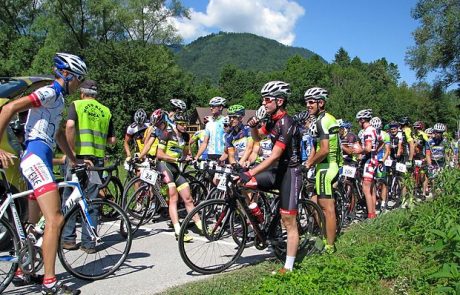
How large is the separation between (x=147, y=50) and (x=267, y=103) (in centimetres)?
3191

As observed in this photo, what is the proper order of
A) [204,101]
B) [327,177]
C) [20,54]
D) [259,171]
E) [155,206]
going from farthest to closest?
[204,101]
[20,54]
[155,206]
[327,177]
[259,171]

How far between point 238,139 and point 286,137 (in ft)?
13.6

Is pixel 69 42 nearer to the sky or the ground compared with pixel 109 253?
nearer to the sky

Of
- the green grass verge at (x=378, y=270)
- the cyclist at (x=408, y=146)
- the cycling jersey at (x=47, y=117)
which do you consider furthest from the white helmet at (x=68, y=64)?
the cyclist at (x=408, y=146)

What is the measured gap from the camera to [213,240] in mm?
5863

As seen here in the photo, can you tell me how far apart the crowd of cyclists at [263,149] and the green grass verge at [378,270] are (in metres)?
0.47

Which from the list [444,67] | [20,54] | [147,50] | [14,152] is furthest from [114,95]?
[14,152]

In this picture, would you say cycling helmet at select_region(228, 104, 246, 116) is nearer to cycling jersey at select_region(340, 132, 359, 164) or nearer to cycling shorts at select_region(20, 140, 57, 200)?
cycling jersey at select_region(340, 132, 359, 164)

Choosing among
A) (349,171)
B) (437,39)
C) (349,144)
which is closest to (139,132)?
(349,144)

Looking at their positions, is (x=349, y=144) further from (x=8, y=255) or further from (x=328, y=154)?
(x=8, y=255)

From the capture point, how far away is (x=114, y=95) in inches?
1284

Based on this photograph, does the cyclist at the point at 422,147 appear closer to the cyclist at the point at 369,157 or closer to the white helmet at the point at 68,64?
the cyclist at the point at 369,157

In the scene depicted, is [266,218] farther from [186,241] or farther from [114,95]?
[114,95]

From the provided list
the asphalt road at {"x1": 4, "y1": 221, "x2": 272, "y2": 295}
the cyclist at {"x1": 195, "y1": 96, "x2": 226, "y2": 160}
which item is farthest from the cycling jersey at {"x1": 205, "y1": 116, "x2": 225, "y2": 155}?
the asphalt road at {"x1": 4, "y1": 221, "x2": 272, "y2": 295}
